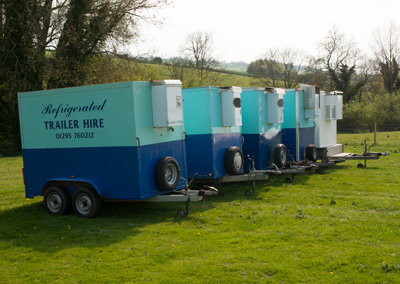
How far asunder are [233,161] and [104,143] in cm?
370

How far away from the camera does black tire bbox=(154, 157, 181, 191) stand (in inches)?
315

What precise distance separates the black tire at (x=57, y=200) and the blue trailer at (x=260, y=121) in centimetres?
523

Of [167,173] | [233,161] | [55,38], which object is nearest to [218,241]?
[167,173]

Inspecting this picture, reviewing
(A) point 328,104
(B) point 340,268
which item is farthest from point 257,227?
(A) point 328,104

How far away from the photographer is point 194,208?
9023mm

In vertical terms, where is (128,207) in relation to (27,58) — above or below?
below

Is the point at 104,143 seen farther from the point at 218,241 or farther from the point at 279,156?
the point at 279,156

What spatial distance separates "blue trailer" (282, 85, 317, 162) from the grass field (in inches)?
132

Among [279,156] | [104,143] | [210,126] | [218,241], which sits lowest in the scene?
[218,241]

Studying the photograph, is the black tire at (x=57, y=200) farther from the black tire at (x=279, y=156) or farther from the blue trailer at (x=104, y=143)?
the black tire at (x=279, y=156)

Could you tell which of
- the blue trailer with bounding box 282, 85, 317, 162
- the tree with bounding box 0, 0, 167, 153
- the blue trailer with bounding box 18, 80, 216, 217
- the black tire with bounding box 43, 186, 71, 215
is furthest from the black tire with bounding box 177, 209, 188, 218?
the tree with bounding box 0, 0, 167, 153

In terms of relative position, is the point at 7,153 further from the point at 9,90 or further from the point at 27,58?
the point at 27,58

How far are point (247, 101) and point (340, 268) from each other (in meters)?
6.81

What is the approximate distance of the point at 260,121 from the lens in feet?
37.5
